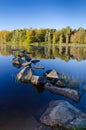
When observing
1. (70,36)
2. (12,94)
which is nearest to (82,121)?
(12,94)

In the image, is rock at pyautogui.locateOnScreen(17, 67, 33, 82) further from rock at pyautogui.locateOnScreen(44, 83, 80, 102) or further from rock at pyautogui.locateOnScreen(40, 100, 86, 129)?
rock at pyautogui.locateOnScreen(40, 100, 86, 129)

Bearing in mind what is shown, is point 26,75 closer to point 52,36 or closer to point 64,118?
point 64,118

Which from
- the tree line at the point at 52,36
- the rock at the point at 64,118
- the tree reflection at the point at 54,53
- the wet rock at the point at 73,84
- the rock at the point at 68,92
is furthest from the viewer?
the tree line at the point at 52,36

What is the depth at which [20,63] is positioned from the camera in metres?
34.9

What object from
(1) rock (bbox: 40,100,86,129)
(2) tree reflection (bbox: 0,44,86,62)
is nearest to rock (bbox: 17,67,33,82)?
(1) rock (bbox: 40,100,86,129)

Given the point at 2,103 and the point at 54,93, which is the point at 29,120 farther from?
the point at 54,93

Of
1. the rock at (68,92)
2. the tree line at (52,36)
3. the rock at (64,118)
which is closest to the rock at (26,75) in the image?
the rock at (68,92)

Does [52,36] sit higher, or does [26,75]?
[52,36]

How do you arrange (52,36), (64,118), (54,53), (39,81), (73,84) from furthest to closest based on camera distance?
(52,36)
(54,53)
(73,84)
(39,81)
(64,118)

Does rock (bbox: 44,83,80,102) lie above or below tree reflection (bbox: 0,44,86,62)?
above

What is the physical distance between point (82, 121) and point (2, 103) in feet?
21.6

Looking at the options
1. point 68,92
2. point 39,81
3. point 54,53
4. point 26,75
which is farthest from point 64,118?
point 54,53

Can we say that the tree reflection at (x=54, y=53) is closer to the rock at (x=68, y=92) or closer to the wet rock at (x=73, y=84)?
the wet rock at (x=73, y=84)

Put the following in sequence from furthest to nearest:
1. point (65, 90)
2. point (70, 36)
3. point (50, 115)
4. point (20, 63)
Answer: point (70, 36)
point (20, 63)
point (65, 90)
point (50, 115)
